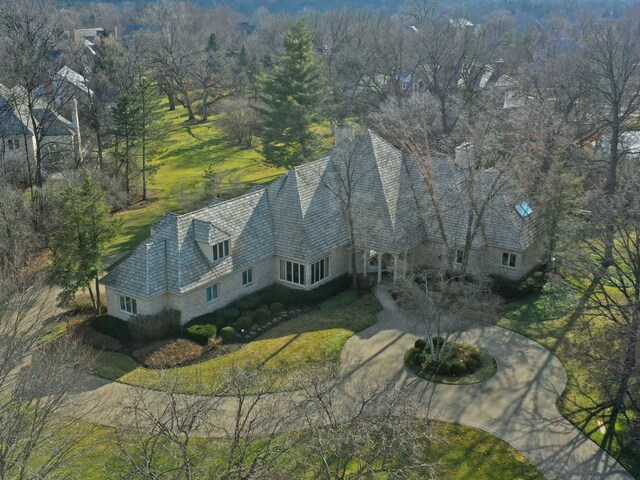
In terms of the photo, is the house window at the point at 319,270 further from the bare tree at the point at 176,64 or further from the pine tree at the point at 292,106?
the bare tree at the point at 176,64

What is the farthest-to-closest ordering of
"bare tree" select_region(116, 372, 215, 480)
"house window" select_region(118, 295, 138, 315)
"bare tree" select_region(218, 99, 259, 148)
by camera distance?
"bare tree" select_region(218, 99, 259, 148)
"house window" select_region(118, 295, 138, 315)
"bare tree" select_region(116, 372, 215, 480)

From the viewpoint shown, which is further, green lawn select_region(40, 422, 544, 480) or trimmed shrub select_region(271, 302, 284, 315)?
trimmed shrub select_region(271, 302, 284, 315)

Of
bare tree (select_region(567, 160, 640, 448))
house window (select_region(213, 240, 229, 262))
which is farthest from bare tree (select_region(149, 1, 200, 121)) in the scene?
bare tree (select_region(567, 160, 640, 448))

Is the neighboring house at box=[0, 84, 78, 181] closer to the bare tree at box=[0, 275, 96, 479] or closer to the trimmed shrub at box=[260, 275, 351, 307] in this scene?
the trimmed shrub at box=[260, 275, 351, 307]

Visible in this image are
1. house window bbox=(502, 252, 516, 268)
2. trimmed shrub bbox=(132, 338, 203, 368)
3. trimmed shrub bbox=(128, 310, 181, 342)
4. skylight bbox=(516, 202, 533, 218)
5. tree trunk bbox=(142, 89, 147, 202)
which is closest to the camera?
trimmed shrub bbox=(132, 338, 203, 368)

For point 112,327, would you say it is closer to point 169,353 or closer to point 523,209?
point 169,353

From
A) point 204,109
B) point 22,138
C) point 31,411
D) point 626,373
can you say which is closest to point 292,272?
point 31,411
